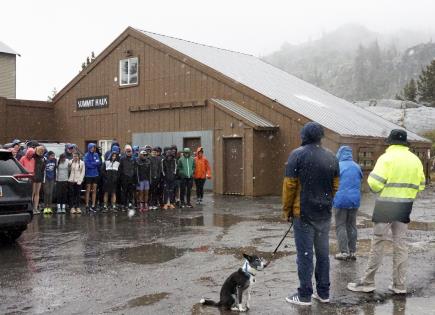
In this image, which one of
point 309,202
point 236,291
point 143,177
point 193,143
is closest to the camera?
point 236,291

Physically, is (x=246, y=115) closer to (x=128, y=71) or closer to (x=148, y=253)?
(x=128, y=71)

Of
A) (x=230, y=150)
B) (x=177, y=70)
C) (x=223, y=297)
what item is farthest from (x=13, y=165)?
(x=177, y=70)

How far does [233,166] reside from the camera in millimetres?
20672

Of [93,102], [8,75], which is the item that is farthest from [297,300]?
[8,75]

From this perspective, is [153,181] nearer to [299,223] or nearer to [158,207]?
[158,207]

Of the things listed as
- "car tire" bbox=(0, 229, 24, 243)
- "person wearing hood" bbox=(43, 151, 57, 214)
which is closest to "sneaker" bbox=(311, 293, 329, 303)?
"car tire" bbox=(0, 229, 24, 243)

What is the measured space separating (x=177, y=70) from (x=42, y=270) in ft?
55.2

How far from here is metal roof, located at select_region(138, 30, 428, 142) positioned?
2122 cm

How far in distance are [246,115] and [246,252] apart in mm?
11827

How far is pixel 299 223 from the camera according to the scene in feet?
19.8

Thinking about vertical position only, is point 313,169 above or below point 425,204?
above

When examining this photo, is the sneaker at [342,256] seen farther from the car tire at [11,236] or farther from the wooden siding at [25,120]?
the wooden siding at [25,120]

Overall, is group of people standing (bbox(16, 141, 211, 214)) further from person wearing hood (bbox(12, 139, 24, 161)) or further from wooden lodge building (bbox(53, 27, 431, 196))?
wooden lodge building (bbox(53, 27, 431, 196))

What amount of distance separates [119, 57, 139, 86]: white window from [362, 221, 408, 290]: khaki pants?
2017 cm
